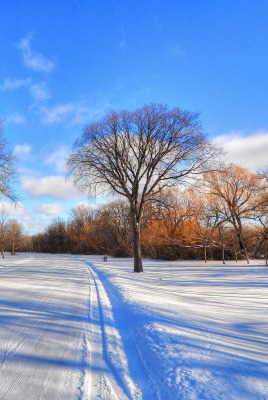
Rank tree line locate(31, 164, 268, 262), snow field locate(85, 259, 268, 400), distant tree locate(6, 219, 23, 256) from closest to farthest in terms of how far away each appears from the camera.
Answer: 1. snow field locate(85, 259, 268, 400)
2. tree line locate(31, 164, 268, 262)
3. distant tree locate(6, 219, 23, 256)

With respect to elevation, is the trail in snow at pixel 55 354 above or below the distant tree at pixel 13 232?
below

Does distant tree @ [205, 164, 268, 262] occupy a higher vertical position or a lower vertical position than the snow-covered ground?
higher

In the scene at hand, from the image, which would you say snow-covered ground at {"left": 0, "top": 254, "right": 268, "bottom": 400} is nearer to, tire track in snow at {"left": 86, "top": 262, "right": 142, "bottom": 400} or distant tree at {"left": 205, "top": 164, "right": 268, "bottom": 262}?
tire track in snow at {"left": 86, "top": 262, "right": 142, "bottom": 400}

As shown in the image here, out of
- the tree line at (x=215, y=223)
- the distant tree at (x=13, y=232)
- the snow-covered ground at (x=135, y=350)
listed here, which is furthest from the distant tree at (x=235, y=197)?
the distant tree at (x=13, y=232)

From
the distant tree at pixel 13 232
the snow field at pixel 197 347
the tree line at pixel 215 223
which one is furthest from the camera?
the distant tree at pixel 13 232

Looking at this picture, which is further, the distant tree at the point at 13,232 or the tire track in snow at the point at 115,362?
the distant tree at the point at 13,232

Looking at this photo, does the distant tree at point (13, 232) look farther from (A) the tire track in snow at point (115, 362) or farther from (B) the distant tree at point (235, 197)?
(A) the tire track in snow at point (115, 362)

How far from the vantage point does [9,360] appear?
4145 mm

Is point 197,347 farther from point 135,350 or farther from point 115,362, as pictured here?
point 115,362

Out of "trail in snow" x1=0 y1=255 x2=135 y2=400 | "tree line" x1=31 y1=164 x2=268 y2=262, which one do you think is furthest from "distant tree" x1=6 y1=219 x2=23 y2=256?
"trail in snow" x1=0 y1=255 x2=135 y2=400

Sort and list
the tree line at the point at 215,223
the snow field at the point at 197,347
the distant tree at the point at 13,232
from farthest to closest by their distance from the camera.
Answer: the distant tree at the point at 13,232, the tree line at the point at 215,223, the snow field at the point at 197,347

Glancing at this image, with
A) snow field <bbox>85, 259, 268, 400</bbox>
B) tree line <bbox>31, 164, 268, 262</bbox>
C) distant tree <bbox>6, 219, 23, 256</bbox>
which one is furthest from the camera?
distant tree <bbox>6, 219, 23, 256</bbox>

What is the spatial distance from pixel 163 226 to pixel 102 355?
32457 millimetres

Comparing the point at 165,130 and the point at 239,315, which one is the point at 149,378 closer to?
the point at 239,315
